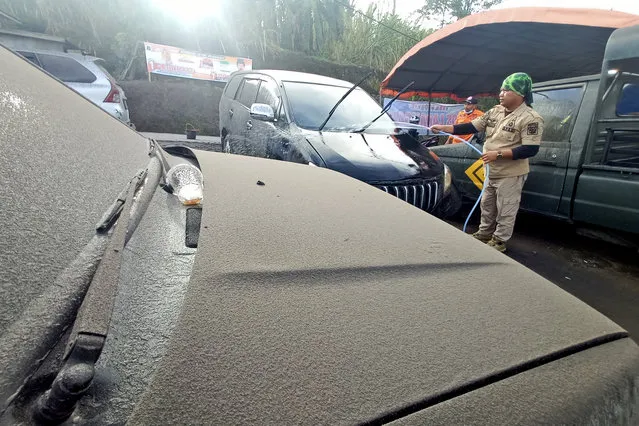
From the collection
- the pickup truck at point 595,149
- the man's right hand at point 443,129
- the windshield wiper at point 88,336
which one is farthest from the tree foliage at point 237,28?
Answer: the windshield wiper at point 88,336

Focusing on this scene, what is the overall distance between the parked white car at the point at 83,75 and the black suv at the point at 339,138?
236 centimetres

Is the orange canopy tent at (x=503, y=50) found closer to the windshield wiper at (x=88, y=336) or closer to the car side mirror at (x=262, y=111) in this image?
the car side mirror at (x=262, y=111)

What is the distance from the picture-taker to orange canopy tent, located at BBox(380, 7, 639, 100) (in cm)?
510

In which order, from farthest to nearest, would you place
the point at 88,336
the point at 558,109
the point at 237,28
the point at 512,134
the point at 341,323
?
the point at 237,28 < the point at 558,109 < the point at 512,134 < the point at 341,323 < the point at 88,336

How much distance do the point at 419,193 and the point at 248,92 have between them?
3137 mm

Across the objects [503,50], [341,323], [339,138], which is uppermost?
[503,50]

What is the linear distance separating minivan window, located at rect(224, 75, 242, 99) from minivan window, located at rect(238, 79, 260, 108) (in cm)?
33

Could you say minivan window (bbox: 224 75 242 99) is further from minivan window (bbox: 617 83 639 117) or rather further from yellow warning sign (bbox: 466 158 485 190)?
minivan window (bbox: 617 83 639 117)

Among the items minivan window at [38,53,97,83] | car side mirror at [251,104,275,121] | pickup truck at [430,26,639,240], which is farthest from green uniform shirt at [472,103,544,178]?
minivan window at [38,53,97,83]

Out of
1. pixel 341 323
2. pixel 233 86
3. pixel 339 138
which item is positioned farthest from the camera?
pixel 233 86

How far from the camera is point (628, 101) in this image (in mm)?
3619

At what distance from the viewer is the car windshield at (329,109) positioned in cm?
386

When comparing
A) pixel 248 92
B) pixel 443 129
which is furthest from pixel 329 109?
pixel 248 92

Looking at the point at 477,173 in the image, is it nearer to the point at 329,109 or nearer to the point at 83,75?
the point at 329,109
